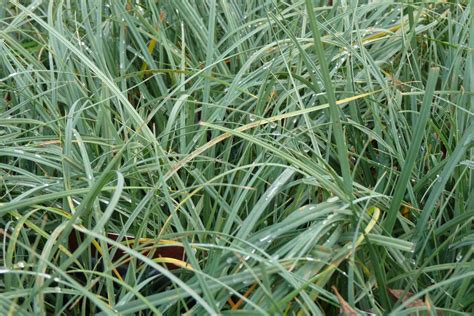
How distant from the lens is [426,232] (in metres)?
1.55

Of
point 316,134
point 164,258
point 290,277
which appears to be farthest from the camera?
point 316,134

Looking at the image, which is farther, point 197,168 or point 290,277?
point 197,168

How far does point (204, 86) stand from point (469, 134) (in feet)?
1.90

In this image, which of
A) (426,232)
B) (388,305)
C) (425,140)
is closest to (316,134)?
(425,140)

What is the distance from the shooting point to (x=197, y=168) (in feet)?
5.50

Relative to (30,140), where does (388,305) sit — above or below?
below

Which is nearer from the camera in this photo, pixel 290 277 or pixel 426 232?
pixel 290 277

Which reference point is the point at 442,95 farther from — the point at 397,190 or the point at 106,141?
the point at 106,141

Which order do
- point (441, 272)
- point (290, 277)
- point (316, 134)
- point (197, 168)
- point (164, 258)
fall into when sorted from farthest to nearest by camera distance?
point (316, 134)
point (197, 168)
point (441, 272)
point (164, 258)
point (290, 277)

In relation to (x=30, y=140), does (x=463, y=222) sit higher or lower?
lower

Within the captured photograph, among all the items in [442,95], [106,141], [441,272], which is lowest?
[441,272]

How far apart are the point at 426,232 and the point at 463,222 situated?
0.07 meters

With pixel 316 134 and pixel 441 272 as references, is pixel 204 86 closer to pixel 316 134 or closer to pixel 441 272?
pixel 316 134

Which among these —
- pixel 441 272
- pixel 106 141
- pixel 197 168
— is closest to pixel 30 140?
pixel 106 141
